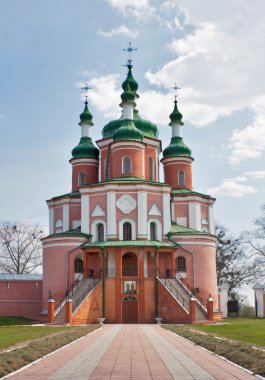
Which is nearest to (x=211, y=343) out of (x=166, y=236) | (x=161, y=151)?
(x=166, y=236)

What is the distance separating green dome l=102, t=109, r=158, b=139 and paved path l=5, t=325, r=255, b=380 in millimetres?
31924

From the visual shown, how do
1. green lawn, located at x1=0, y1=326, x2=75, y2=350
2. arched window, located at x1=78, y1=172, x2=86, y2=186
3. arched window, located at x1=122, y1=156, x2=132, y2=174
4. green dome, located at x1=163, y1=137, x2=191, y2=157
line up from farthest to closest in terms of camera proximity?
green dome, located at x1=163, y1=137, x2=191, y2=157
arched window, located at x1=78, y1=172, x2=86, y2=186
arched window, located at x1=122, y1=156, x2=132, y2=174
green lawn, located at x1=0, y1=326, x2=75, y2=350

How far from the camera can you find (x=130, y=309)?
115 ft

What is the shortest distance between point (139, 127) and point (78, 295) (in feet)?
57.5

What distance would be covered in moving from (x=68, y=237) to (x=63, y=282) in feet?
10.8

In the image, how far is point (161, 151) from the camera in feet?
162

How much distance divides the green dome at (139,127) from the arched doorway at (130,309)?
16.3 metres

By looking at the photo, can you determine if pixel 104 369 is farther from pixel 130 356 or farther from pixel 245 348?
pixel 245 348

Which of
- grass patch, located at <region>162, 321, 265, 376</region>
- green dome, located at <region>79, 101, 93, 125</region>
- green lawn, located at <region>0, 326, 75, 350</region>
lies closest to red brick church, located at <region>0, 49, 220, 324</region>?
green dome, located at <region>79, 101, 93, 125</region>

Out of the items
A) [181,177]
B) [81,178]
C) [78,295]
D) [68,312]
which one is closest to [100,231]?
[78,295]

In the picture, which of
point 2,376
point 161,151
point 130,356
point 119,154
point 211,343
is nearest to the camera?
point 2,376

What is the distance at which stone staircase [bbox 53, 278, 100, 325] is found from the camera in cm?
3272

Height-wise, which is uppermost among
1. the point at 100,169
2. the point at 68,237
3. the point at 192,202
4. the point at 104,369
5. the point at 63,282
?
the point at 100,169

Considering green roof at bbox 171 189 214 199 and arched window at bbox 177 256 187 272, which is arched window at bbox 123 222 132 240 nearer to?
arched window at bbox 177 256 187 272
